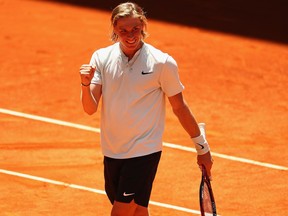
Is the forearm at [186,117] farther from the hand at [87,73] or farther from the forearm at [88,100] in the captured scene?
the hand at [87,73]

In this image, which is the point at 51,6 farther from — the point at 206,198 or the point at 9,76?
the point at 206,198

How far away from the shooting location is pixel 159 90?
22.1 ft

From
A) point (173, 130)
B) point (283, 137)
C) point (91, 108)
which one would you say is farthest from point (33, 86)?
point (91, 108)

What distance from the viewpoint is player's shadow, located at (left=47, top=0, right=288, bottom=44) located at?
1703cm

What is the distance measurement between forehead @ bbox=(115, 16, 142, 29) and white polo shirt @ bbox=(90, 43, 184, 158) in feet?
0.83

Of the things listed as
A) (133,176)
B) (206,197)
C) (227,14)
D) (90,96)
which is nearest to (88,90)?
(90,96)

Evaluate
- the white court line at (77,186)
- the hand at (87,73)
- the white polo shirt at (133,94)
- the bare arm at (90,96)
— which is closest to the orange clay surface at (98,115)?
the white court line at (77,186)

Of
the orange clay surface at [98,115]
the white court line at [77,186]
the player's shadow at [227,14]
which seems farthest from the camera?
the player's shadow at [227,14]

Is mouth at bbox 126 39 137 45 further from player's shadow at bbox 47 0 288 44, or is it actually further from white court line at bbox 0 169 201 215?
player's shadow at bbox 47 0 288 44

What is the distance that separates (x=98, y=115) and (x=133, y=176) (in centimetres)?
541

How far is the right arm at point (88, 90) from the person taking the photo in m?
6.38

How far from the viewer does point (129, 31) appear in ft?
21.4

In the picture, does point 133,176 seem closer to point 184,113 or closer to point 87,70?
point 184,113

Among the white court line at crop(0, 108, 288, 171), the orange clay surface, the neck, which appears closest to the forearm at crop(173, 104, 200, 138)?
the neck
